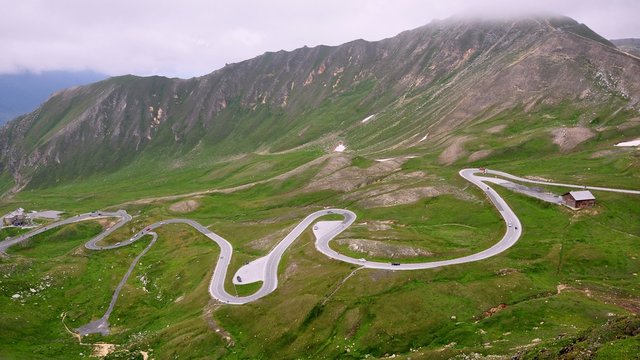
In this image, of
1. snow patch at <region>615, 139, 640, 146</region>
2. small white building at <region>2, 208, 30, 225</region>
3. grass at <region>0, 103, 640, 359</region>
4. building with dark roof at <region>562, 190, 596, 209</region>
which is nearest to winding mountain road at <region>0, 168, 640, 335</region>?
grass at <region>0, 103, 640, 359</region>

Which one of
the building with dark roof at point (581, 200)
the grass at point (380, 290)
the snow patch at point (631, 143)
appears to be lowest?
the grass at point (380, 290)

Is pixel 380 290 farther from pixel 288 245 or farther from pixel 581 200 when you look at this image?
pixel 581 200

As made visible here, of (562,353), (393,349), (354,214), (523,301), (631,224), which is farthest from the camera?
(354,214)

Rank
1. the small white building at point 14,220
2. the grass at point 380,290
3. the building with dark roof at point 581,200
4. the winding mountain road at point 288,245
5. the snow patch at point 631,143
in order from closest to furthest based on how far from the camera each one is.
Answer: the grass at point 380,290
the winding mountain road at point 288,245
the building with dark roof at point 581,200
the snow patch at point 631,143
the small white building at point 14,220

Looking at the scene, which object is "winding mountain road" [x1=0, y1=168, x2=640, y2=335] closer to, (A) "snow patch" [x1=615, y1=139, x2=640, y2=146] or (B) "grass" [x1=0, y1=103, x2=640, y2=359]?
(B) "grass" [x1=0, y1=103, x2=640, y2=359]

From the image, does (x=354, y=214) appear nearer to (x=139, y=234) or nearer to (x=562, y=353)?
(x=139, y=234)

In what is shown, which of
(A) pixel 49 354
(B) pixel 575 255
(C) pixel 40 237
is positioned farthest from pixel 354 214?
(C) pixel 40 237

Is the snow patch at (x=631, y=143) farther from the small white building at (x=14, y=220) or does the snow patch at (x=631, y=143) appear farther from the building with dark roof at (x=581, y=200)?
the small white building at (x=14, y=220)

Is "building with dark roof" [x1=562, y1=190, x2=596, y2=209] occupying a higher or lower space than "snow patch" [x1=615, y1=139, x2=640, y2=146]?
lower

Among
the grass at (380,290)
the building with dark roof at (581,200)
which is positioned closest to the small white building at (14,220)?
the grass at (380,290)

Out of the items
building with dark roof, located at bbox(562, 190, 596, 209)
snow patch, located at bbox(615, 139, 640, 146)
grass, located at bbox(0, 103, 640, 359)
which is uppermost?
snow patch, located at bbox(615, 139, 640, 146)

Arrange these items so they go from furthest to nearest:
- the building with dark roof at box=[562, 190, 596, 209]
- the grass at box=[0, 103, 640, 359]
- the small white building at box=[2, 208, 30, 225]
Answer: the small white building at box=[2, 208, 30, 225] → the building with dark roof at box=[562, 190, 596, 209] → the grass at box=[0, 103, 640, 359]
